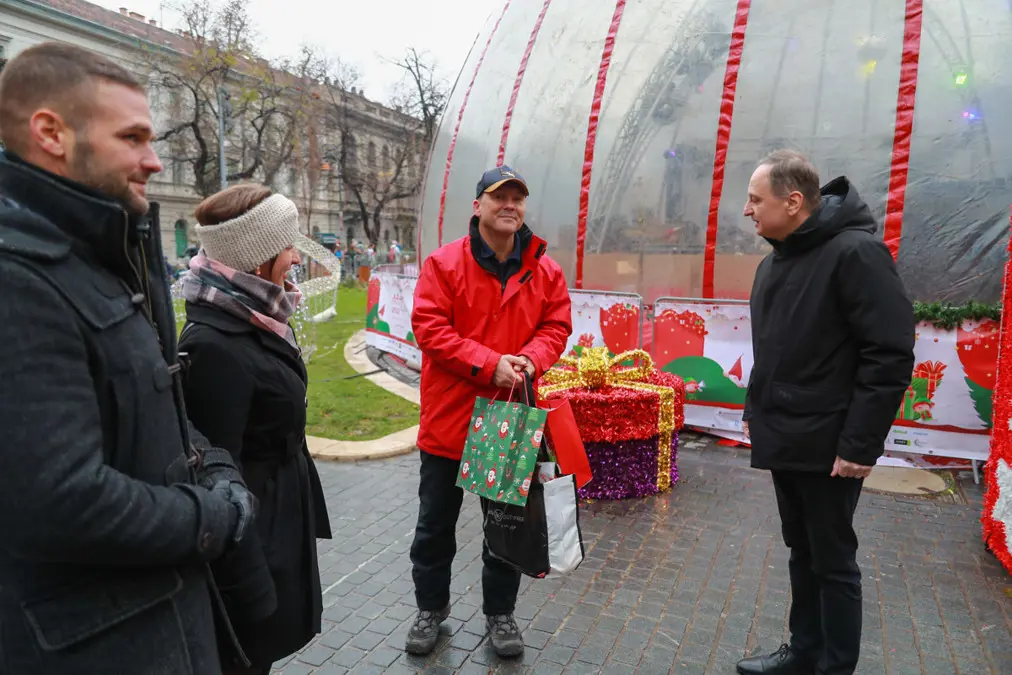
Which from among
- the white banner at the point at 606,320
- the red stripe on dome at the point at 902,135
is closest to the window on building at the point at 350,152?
the white banner at the point at 606,320

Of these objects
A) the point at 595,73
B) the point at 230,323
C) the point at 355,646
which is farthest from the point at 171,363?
the point at 595,73

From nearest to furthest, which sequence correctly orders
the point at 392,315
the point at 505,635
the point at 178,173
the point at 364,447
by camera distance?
the point at 505,635, the point at 364,447, the point at 392,315, the point at 178,173

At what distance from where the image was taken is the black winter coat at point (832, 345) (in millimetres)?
2436

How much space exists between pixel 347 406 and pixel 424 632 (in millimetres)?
4878

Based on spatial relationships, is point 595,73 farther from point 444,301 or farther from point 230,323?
point 230,323

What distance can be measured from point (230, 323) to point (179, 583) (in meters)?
0.72

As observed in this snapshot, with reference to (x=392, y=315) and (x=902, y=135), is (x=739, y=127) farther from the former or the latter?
(x=392, y=315)

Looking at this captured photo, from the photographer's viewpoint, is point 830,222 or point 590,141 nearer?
point 830,222

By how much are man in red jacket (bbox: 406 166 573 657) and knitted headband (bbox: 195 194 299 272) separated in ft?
3.47

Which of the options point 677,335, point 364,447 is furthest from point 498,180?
point 677,335

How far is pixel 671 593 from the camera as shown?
3.64 meters

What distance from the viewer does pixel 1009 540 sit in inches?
149

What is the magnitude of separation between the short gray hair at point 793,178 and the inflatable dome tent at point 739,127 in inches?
178

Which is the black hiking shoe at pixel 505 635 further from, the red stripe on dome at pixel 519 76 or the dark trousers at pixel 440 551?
the red stripe on dome at pixel 519 76
